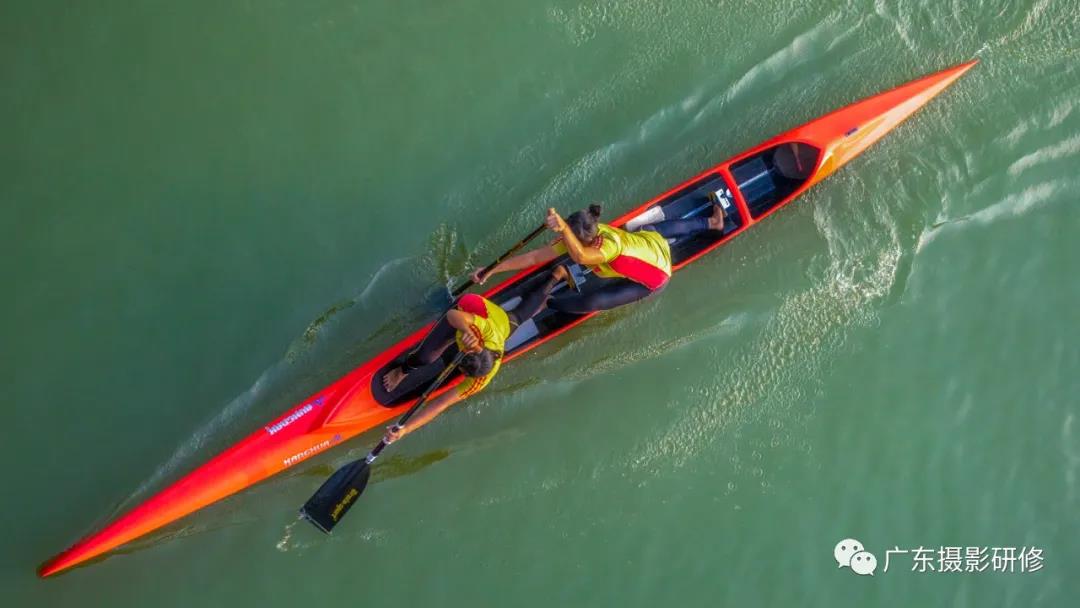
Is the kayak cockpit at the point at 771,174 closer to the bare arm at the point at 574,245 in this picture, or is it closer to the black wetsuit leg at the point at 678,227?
the black wetsuit leg at the point at 678,227

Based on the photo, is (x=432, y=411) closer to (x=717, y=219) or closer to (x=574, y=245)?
(x=574, y=245)

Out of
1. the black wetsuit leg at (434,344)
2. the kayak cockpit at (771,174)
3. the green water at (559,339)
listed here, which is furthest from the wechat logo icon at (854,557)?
the black wetsuit leg at (434,344)

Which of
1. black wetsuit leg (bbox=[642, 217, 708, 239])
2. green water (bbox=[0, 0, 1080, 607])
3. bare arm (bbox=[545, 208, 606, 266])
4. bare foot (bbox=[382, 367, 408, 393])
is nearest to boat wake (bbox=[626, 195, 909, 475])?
green water (bbox=[0, 0, 1080, 607])

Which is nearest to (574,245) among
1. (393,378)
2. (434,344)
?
(434,344)

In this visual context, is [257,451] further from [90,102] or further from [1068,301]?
[1068,301]

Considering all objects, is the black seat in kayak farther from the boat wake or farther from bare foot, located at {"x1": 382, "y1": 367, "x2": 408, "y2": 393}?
bare foot, located at {"x1": 382, "y1": 367, "x2": 408, "y2": 393}
